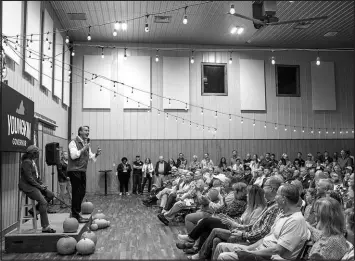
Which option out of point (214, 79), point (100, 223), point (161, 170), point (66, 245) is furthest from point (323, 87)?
point (66, 245)

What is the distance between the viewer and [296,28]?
13023mm

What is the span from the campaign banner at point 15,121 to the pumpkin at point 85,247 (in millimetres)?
1923

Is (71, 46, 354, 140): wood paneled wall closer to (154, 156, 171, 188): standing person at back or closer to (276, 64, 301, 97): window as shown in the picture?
(276, 64, 301, 97): window

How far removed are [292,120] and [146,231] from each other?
10.7 meters

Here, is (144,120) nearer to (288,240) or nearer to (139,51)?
(139,51)

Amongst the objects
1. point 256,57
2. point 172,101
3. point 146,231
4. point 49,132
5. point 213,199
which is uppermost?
point 256,57

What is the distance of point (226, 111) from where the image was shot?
589 inches

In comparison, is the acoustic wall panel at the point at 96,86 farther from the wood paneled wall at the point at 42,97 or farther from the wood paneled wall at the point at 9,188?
the wood paneled wall at the point at 9,188

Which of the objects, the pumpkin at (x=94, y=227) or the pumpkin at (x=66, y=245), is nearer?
the pumpkin at (x=66, y=245)

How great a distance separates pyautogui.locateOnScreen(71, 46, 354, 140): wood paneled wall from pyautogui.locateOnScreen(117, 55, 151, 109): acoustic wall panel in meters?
0.21

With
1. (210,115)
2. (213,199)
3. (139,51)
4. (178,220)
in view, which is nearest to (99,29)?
(139,51)

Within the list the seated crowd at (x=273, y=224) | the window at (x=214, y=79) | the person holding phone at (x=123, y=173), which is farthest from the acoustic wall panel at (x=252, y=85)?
the seated crowd at (x=273, y=224)

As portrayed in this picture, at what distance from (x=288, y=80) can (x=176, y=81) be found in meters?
4.77

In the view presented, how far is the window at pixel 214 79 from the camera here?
15.0m
